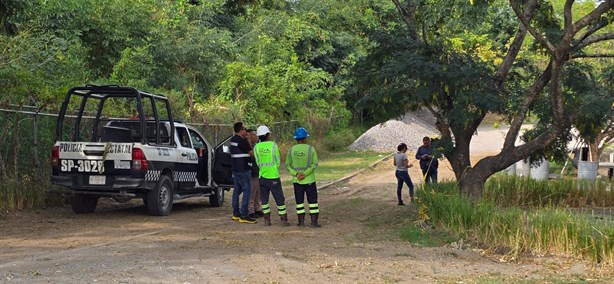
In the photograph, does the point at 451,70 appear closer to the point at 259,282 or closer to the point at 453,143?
the point at 453,143

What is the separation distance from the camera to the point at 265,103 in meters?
33.2

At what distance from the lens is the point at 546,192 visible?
17500 mm

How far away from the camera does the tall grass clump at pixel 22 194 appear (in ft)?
48.3

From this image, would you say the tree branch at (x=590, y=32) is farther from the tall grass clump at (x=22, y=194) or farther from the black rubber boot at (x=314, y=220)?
the tall grass clump at (x=22, y=194)

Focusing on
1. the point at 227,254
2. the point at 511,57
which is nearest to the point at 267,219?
the point at 227,254

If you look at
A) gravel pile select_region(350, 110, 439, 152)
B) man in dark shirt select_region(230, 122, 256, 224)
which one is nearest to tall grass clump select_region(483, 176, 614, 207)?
man in dark shirt select_region(230, 122, 256, 224)

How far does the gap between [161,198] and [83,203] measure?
1.50 meters

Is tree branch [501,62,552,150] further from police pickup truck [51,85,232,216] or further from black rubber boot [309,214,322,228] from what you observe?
police pickup truck [51,85,232,216]

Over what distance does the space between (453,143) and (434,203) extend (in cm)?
237

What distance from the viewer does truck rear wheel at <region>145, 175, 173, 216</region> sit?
1502 cm

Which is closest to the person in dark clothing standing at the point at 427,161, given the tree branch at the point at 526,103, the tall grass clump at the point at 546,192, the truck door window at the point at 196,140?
the tall grass clump at the point at 546,192

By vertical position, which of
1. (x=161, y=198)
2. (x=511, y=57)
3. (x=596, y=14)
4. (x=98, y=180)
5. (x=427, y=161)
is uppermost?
(x=596, y=14)

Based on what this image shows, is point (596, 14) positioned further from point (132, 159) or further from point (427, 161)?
point (132, 159)

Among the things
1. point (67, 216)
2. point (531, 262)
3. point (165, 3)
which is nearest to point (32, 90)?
point (67, 216)
